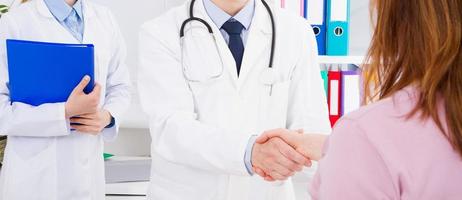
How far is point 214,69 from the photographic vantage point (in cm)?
148

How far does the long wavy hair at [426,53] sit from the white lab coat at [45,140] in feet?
4.31

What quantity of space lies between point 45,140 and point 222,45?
0.73 meters

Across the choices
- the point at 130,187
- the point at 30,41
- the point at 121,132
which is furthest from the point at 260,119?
the point at 121,132

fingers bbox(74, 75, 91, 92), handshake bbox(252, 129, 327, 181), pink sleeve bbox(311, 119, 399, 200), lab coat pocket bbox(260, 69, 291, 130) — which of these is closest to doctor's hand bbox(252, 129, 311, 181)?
handshake bbox(252, 129, 327, 181)

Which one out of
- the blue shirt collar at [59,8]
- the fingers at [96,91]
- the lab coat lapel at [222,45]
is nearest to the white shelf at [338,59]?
the lab coat lapel at [222,45]

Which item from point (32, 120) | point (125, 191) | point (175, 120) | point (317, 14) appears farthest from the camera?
point (125, 191)

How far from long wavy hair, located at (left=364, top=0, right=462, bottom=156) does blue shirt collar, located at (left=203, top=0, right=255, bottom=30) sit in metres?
0.89

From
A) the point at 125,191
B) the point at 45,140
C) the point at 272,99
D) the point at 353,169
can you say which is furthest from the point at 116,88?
the point at 353,169

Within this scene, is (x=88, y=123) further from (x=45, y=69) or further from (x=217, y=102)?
(x=217, y=102)

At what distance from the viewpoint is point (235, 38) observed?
1.57m

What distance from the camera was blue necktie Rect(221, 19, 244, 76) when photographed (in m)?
1.54

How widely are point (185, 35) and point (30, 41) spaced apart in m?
0.56

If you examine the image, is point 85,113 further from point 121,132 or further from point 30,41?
point 121,132

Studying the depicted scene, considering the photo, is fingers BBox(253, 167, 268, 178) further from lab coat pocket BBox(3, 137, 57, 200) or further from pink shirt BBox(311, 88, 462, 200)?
lab coat pocket BBox(3, 137, 57, 200)
